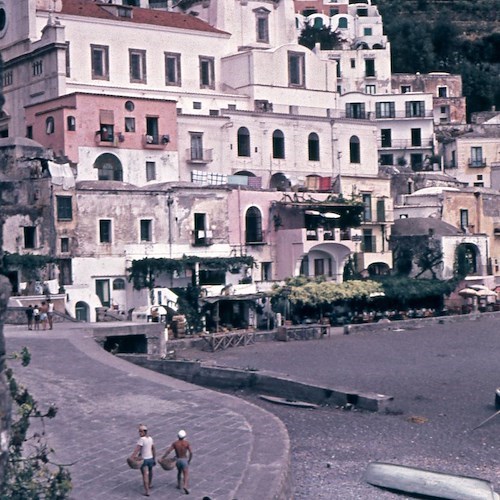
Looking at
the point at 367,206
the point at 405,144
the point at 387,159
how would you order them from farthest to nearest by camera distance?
1. the point at 405,144
2. the point at 387,159
3. the point at 367,206

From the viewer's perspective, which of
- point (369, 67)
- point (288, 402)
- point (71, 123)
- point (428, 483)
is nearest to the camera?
point (428, 483)

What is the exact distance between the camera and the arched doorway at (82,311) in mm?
38438

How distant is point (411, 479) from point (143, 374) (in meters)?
8.81

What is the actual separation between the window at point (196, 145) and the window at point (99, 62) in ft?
17.8

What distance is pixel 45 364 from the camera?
26.2 meters

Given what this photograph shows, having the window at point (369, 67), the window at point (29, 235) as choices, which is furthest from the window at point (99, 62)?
the window at point (369, 67)

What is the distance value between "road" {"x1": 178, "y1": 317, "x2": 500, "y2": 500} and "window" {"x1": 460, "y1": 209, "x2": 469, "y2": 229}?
12886mm

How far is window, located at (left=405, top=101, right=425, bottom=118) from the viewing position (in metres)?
69.1

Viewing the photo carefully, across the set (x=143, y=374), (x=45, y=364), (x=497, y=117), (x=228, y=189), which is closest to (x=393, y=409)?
(x=143, y=374)

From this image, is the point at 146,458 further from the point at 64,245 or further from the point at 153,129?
the point at 153,129

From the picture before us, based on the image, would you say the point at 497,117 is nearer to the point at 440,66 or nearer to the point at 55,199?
the point at 440,66

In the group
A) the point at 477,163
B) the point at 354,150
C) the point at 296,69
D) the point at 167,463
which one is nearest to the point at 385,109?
the point at 477,163

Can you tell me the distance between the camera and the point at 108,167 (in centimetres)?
4750

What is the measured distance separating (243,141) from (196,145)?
2.58 m
